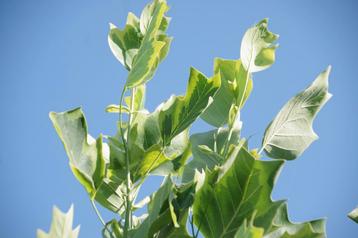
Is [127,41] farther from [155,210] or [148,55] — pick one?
[155,210]

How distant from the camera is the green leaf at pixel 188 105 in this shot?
3.28ft

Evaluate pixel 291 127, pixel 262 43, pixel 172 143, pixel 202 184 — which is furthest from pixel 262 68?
pixel 202 184

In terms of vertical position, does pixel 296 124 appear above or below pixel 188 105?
below

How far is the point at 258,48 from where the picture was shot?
1.11m

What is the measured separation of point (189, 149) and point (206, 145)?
56 mm

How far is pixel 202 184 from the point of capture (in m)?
0.84

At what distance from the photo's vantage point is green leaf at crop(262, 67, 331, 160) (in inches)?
40.0

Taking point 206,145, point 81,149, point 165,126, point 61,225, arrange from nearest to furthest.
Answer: point 61,225 < point 81,149 < point 165,126 < point 206,145

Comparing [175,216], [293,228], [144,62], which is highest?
[144,62]

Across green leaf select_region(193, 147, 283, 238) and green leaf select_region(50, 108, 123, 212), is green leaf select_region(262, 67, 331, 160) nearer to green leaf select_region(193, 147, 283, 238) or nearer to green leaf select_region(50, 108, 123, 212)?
green leaf select_region(193, 147, 283, 238)

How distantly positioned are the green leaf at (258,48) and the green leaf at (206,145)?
0.56 ft

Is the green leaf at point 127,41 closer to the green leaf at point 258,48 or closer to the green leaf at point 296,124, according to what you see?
the green leaf at point 258,48

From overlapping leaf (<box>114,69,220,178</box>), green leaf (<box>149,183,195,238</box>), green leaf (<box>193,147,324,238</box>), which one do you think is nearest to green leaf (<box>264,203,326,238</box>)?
green leaf (<box>193,147,324,238</box>)

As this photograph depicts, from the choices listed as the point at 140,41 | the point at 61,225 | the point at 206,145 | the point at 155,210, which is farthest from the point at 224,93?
the point at 61,225
